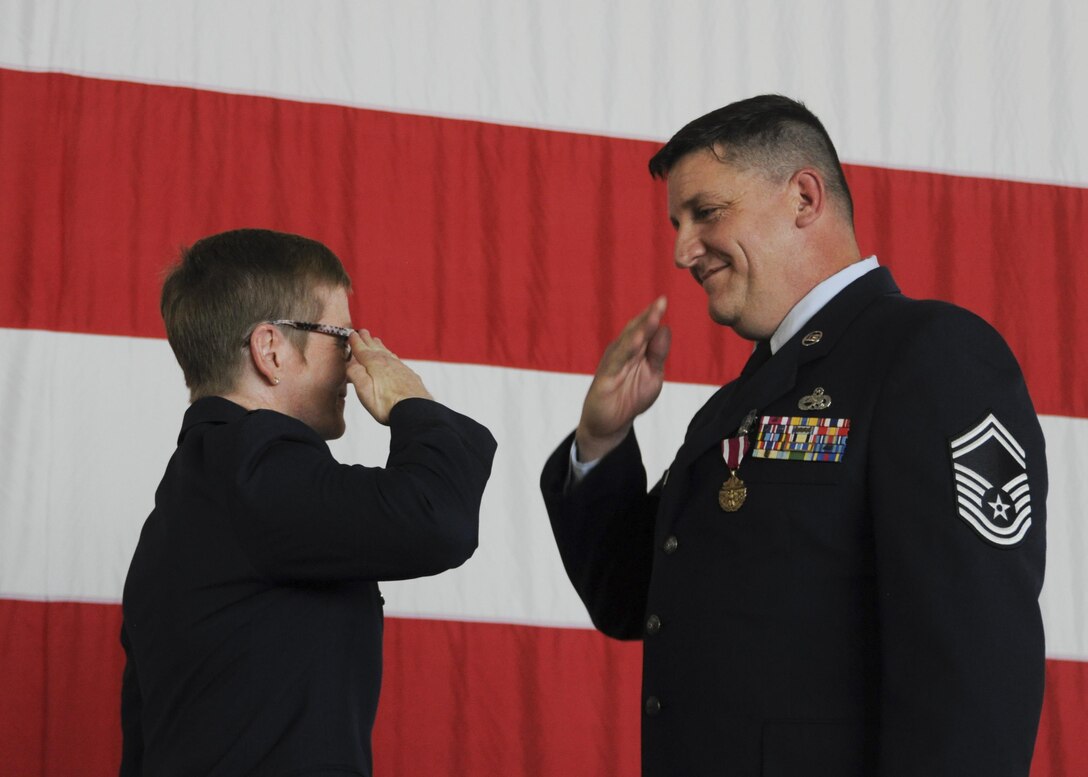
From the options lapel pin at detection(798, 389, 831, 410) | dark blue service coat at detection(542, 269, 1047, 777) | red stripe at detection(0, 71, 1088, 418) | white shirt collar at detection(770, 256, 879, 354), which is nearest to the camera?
dark blue service coat at detection(542, 269, 1047, 777)

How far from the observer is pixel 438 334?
209 centimetres

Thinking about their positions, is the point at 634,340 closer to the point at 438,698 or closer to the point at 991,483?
the point at 991,483

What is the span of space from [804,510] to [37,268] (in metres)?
1.36

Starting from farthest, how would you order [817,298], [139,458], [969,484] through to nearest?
1. [139,458]
2. [817,298]
3. [969,484]

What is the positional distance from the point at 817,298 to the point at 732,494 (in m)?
0.24

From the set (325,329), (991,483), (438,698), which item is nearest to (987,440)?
(991,483)

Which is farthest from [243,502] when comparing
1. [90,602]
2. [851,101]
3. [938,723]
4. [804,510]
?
[851,101]

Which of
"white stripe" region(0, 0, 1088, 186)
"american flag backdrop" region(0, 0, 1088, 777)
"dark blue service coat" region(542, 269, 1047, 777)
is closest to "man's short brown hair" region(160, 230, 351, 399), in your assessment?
"dark blue service coat" region(542, 269, 1047, 777)

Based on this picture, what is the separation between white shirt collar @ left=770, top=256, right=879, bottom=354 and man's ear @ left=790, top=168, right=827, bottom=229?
7 cm

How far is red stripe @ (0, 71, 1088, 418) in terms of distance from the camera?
1.99 meters

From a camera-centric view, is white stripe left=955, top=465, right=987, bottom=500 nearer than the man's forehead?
Yes

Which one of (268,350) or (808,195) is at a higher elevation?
(808,195)

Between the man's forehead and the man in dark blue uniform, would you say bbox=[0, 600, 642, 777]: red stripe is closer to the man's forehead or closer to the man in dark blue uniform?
the man in dark blue uniform

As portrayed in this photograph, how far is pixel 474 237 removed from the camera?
6.99ft
